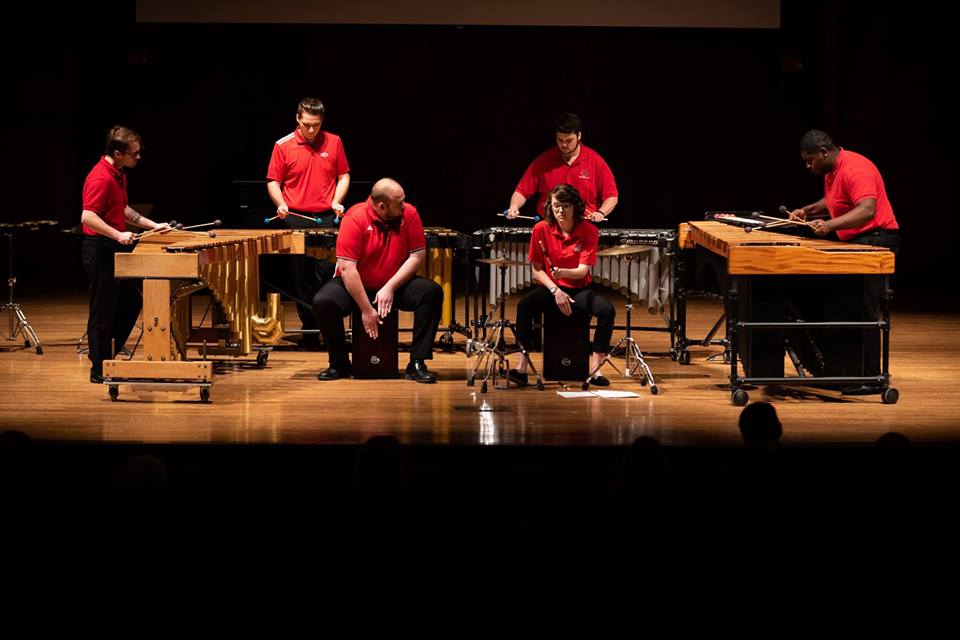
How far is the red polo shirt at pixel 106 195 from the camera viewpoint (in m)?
6.70

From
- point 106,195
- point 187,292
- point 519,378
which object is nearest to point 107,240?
point 106,195

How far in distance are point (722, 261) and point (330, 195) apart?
8.82 feet

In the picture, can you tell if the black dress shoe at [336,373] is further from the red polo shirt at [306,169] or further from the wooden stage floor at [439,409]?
the red polo shirt at [306,169]

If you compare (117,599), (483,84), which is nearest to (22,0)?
(483,84)

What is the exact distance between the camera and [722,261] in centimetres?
733

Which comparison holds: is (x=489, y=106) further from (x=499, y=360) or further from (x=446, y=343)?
(x=499, y=360)

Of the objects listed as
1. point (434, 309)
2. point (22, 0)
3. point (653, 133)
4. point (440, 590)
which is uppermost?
point (22, 0)

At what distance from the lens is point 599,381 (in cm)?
698

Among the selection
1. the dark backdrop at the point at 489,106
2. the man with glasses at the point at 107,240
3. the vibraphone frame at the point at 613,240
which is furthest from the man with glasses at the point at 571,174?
the dark backdrop at the point at 489,106

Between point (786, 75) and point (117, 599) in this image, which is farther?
point (786, 75)

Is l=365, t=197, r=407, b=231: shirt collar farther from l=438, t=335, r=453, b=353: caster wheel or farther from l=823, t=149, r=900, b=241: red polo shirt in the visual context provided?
l=823, t=149, r=900, b=241: red polo shirt

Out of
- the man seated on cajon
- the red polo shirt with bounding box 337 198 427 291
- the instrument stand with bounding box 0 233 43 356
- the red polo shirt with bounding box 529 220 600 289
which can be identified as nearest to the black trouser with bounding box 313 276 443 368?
the man seated on cajon

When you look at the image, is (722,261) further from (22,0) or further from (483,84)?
(22,0)

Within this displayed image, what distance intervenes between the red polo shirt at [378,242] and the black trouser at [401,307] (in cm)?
12
